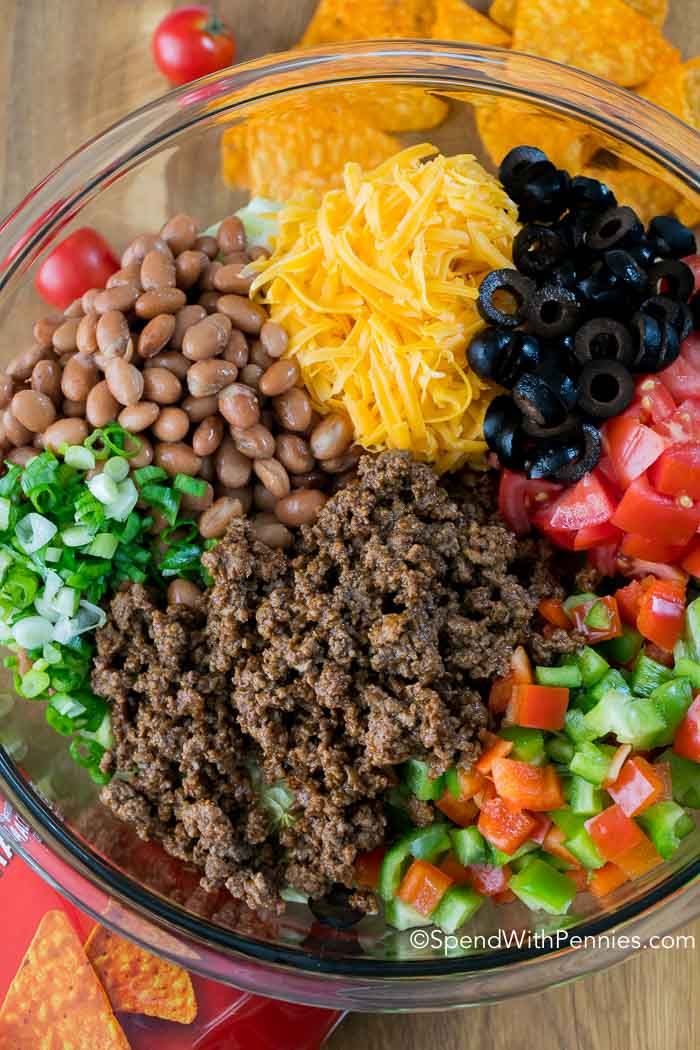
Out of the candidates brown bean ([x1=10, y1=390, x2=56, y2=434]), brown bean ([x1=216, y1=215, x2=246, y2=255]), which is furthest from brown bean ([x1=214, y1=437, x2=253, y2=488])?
brown bean ([x1=216, y1=215, x2=246, y2=255])

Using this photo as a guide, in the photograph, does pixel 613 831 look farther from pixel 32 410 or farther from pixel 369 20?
pixel 369 20

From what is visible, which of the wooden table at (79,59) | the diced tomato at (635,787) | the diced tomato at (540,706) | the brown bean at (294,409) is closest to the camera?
the diced tomato at (635,787)

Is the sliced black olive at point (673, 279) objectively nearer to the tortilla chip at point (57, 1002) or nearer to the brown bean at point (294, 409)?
the brown bean at point (294, 409)

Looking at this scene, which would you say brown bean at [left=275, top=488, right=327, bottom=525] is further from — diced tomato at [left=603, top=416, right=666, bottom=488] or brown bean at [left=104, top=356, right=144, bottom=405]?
diced tomato at [left=603, top=416, right=666, bottom=488]

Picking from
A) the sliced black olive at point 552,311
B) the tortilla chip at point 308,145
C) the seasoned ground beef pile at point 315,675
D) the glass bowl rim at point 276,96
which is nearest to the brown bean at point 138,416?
the seasoned ground beef pile at point 315,675

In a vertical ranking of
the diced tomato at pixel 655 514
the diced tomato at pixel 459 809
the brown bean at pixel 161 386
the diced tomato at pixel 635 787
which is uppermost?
the brown bean at pixel 161 386

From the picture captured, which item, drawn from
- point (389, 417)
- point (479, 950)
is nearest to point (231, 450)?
point (389, 417)
